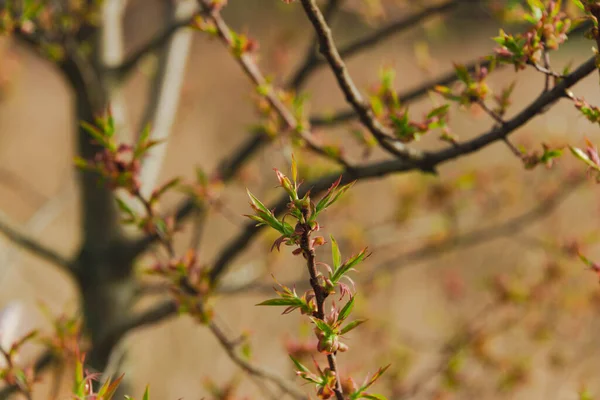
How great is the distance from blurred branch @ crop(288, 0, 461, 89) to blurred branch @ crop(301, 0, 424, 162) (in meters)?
0.62

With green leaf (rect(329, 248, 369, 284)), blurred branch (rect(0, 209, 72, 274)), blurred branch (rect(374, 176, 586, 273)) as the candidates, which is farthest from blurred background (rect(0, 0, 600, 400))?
blurred branch (rect(0, 209, 72, 274))

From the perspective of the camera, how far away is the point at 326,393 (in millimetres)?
563

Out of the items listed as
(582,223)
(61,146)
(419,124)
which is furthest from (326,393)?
(61,146)

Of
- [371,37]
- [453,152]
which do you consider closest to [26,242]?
[371,37]

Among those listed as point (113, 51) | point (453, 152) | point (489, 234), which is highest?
point (113, 51)

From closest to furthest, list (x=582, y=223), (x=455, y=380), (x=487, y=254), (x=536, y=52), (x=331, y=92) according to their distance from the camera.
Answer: (x=536, y=52)
(x=455, y=380)
(x=582, y=223)
(x=487, y=254)
(x=331, y=92)

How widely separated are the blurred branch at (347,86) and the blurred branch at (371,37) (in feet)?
2.05

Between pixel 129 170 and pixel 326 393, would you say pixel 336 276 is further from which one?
pixel 129 170

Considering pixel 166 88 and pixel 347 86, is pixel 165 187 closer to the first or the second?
pixel 347 86

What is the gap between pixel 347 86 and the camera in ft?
2.59

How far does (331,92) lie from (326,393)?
5773 mm

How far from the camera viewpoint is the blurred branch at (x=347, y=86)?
0.68 metres

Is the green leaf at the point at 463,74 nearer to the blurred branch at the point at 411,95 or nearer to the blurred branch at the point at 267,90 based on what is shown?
the blurred branch at the point at 267,90

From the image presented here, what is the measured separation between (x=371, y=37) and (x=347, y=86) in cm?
73
